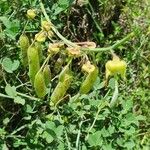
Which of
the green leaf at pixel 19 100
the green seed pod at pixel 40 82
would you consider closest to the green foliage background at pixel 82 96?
the green leaf at pixel 19 100

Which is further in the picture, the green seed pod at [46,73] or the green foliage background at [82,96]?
the green foliage background at [82,96]

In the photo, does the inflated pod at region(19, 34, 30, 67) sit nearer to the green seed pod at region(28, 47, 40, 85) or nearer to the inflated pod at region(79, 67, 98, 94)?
the green seed pod at region(28, 47, 40, 85)

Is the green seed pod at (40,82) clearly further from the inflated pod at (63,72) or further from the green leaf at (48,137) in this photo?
the green leaf at (48,137)

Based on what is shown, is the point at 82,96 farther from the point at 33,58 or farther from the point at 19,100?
the point at 33,58

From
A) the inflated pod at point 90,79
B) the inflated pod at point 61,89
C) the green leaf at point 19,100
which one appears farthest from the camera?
the green leaf at point 19,100

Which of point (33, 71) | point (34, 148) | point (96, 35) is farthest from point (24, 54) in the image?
point (96, 35)

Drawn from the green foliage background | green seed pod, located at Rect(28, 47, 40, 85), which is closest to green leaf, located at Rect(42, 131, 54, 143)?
the green foliage background

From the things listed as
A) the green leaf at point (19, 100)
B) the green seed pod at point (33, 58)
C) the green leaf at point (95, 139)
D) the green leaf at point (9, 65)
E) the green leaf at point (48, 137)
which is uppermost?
the green seed pod at point (33, 58)

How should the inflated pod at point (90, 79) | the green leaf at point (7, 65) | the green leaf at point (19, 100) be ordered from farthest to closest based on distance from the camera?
the green leaf at point (7, 65)
the green leaf at point (19, 100)
the inflated pod at point (90, 79)
